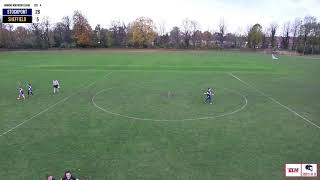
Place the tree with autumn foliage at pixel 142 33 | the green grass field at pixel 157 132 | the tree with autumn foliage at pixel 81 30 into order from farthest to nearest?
the tree with autumn foliage at pixel 142 33, the tree with autumn foliage at pixel 81 30, the green grass field at pixel 157 132

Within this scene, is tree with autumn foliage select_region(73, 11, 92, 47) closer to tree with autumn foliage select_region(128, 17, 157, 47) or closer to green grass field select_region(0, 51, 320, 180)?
tree with autumn foliage select_region(128, 17, 157, 47)

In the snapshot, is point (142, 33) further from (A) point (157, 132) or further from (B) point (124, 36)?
(A) point (157, 132)

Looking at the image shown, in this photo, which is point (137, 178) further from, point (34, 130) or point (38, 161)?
point (34, 130)

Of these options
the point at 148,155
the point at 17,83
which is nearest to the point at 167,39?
the point at 17,83
